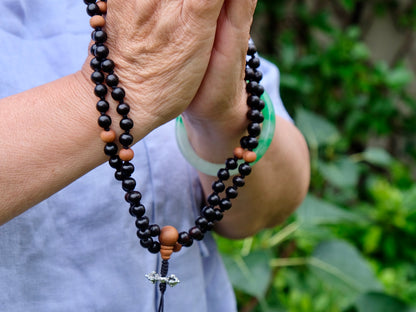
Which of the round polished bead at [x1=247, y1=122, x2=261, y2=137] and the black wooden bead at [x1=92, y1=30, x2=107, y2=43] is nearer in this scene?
the black wooden bead at [x1=92, y1=30, x2=107, y2=43]

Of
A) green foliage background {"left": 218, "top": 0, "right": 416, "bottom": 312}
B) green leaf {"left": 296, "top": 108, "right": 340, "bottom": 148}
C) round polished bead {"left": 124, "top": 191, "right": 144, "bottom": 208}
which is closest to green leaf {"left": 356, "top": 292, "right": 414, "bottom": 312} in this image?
green foliage background {"left": 218, "top": 0, "right": 416, "bottom": 312}

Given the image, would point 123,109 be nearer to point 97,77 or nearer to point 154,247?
point 97,77

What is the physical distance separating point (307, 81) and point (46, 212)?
5.52 feet

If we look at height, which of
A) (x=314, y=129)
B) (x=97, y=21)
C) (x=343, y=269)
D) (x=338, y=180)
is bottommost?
(x=343, y=269)

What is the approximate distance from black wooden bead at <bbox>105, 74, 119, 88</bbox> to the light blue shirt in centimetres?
17

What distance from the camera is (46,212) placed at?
612 mm

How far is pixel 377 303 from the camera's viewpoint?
1.23 meters

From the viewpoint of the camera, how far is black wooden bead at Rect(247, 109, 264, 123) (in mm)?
602

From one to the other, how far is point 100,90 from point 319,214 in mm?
1070

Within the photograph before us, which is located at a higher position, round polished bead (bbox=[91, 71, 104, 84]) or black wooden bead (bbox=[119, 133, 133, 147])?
round polished bead (bbox=[91, 71, 104, 84])

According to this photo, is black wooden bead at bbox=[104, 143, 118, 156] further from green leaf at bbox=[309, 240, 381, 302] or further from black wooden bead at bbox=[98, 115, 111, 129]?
green leaf at bbox=[309, 240, 381, 302]

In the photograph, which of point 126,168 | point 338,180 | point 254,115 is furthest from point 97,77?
point 338,180

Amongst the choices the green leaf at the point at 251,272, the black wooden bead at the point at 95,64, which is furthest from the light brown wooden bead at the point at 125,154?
the green leaf at the point at 251,272

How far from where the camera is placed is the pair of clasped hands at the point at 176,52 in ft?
1.58
